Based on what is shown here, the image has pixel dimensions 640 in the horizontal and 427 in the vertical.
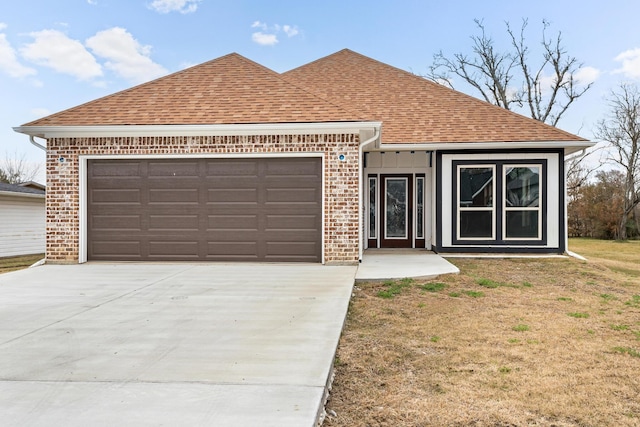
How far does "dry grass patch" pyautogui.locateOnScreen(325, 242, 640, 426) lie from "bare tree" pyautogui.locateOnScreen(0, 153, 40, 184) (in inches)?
1510

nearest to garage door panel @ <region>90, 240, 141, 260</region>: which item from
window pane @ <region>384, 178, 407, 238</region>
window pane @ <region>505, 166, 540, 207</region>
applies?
window pane @ <region>384, 178, 407, 238</region>

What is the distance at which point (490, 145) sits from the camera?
10.9 m

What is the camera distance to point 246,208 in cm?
932

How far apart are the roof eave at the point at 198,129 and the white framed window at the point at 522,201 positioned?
4406mm

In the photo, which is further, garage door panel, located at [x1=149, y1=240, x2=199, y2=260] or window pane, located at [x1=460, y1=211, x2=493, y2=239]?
window pane, located at [x1=460, y1=211, x2=493, y2=239]

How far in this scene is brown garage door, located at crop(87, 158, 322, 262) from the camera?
9234mm

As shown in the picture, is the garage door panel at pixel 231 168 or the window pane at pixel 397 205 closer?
the garage door panel at pixel 231 168

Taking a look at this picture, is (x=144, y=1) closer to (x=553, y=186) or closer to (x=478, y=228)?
(x=478, y=228)

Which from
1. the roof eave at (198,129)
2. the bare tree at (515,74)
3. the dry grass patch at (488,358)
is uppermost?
the bare tree at (515,74)

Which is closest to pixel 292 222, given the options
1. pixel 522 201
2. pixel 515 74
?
pixel 522 201

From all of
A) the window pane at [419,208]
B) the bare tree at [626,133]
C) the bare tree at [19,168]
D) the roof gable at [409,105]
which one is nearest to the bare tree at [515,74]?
the bare tree at [626,133]

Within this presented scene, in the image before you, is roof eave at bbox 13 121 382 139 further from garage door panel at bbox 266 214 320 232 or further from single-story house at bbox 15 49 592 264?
garage door panel at bbox 266 214 320 232

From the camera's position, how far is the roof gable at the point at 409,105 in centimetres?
1131

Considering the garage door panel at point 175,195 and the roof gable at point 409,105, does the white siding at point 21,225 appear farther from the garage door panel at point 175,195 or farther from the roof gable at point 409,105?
the roof gable at point 409,105
